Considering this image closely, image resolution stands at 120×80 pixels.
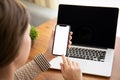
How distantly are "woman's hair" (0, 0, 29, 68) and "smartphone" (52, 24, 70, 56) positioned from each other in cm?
46

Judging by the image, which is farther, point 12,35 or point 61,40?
point 61,40

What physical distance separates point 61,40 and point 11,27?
1.72ft

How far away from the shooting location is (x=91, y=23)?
50.2 inches

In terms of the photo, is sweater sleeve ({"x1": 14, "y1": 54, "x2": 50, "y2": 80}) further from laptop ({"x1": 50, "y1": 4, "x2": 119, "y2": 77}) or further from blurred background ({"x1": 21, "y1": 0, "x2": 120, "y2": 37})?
blurred background ({"x1": 21, "y1": 0, "x2": 120, "y2": 37})

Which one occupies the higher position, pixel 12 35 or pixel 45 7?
pixel 45 7

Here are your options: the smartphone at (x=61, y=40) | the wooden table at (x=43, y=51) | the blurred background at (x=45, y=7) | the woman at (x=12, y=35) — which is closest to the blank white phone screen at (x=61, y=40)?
the smartphone at (x=61, y=40)

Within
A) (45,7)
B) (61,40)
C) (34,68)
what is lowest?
(34,68)

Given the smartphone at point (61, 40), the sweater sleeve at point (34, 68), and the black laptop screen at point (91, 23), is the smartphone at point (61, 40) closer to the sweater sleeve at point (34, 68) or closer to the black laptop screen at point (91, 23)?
the sweater sleeve at point (34, 68)

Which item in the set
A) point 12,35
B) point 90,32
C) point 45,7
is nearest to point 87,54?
point 90,32

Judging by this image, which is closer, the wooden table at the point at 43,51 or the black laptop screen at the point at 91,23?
Answer: the wooden table at the point at 43,51

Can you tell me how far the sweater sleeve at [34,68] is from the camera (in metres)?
1.08

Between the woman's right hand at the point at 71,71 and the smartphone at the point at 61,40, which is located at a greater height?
the smartphone at the point at 61,40

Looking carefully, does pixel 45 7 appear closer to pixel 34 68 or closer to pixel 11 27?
pixel 34 68

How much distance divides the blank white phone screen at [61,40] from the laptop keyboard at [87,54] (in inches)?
4.8
